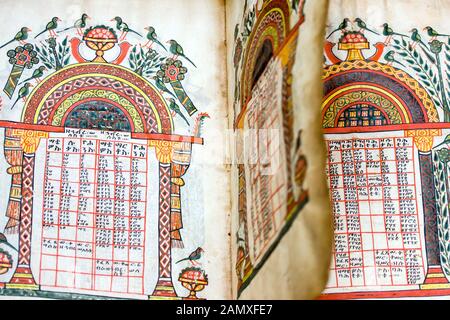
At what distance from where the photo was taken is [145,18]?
509 centimetres

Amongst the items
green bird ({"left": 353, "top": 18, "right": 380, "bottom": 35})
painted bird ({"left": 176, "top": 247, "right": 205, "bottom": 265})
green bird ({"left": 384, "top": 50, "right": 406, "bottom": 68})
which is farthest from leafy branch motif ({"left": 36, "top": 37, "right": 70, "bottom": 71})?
green bird ({"left": 384, "top": 50, "right": 406, "bottom": 68})

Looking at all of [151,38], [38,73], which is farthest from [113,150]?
[151,38]

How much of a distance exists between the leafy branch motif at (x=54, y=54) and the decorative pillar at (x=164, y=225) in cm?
57

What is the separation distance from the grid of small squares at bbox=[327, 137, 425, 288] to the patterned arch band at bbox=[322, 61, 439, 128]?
12cm

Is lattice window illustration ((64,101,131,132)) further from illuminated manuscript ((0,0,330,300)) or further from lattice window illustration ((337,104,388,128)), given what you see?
lattice window illustration ((337,104,388,128))

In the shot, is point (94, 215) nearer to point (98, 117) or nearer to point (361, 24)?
point (98, 117)

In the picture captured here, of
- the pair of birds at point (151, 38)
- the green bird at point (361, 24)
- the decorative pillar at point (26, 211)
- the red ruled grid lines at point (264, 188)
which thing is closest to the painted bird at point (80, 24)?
the pair of birds at point (151, 38)

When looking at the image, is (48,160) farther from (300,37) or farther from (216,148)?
(300,37)

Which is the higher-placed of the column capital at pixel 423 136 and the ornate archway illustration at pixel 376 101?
the ornate archway illustration at pixel 376 101

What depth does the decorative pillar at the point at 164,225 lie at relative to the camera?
4.59 meters

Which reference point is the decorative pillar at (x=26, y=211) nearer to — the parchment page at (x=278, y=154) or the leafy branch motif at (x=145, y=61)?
the leafy branch motif at (x=145, y=61)

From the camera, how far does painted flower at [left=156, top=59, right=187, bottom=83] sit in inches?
196

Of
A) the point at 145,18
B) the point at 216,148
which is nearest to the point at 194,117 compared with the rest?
the point at 216,148
